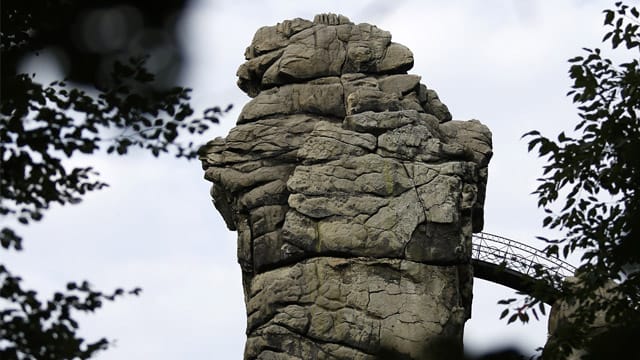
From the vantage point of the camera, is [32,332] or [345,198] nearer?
[32,332]

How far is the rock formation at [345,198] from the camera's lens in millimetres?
31219

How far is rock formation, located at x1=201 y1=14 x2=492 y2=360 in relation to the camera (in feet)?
102

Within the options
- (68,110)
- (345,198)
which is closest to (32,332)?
(68,110)

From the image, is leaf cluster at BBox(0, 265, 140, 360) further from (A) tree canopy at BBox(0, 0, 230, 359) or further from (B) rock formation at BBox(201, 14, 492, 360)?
(B) rock formation at BBox(201, 14, 492, 360)

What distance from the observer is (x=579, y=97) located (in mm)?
18281

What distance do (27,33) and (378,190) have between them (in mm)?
18778

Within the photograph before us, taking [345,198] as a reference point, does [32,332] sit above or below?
below

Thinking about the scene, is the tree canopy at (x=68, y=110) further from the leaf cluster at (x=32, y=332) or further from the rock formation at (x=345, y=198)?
the rock formation at (x=345, y=198)

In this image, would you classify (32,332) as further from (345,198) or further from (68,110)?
(345,198)

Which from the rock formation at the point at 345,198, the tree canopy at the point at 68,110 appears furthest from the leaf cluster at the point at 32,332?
the rock formation at the point at 345,198

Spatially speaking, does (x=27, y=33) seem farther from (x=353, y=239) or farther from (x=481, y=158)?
(x=481, y=158)

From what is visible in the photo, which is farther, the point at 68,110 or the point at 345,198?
the point at 345,198

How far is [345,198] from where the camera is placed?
32.0m

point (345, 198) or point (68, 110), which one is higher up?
point (345, 198)
